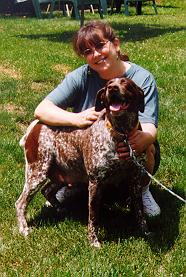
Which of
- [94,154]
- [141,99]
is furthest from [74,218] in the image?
[141,99]

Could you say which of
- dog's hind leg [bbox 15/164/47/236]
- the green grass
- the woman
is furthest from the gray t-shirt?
the green grass

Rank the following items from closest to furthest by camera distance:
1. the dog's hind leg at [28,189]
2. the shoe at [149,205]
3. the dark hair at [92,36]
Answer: the dark hair at [92,36] < the dog's hind leg at [28,189] < the shoe at [149,205]

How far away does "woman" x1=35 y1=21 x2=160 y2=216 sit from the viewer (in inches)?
192

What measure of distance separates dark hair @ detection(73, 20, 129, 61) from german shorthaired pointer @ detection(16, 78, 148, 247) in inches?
26.6

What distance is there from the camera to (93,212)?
4.86 meters

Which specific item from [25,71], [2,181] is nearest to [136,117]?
[2,181]

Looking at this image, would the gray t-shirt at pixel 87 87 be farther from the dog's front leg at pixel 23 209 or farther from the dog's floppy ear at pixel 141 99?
the dog's front leg at pixel 23 209

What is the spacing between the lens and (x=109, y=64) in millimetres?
4926

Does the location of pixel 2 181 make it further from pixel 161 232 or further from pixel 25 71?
pixel 25 71

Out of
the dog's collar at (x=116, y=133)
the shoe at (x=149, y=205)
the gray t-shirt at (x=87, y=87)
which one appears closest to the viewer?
the dog's collar at (x=116, y=133)

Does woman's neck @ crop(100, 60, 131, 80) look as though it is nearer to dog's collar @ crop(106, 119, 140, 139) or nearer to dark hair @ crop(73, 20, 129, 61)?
dark hair @ crop(73, 20, 129, 61)

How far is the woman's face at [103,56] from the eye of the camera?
487cm

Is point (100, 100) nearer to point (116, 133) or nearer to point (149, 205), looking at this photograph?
point (116, 133)

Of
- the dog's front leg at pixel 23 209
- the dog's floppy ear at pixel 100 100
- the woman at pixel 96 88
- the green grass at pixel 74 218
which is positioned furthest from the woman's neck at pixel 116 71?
the green grass at pixel 74 218
